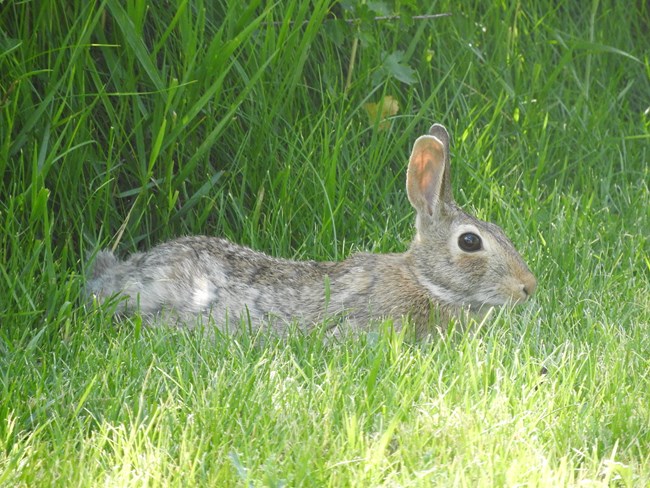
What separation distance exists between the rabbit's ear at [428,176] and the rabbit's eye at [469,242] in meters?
0.20

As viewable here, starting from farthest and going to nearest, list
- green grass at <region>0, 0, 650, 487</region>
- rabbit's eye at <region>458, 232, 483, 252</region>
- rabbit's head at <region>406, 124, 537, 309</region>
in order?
rabbit's eye at <region>458, 232, 483, 252</region>
rabbit's head at <region>406, 124, 537, 309</region>
green grass at <region>0, 0, 650, 487</region>

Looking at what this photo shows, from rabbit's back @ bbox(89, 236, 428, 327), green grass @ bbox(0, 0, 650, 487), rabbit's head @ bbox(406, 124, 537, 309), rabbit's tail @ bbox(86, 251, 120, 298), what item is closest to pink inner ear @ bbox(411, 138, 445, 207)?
rabbit's head @ bbox(406, 124, 537, 309)

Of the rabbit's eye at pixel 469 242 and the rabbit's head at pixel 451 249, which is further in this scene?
the rabbit's eye at pixel 469 242

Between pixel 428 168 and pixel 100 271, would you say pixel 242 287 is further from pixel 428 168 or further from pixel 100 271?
pixel 428 168

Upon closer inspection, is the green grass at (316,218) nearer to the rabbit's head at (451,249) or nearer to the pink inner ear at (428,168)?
the rabbit's head at (451,249)

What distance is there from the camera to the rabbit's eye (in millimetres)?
4715

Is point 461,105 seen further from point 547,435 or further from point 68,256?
point 547,435

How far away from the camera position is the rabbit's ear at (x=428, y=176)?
15.6ft

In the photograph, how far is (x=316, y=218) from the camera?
5.34 m

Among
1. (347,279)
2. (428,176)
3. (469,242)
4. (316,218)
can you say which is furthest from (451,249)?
(316,218)

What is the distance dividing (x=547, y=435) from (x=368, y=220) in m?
2.25

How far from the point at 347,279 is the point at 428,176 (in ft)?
1.85

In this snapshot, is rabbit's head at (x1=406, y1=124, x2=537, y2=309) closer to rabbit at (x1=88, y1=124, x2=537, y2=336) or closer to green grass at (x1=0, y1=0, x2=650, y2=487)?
rabbit at (x1=88, y1=124, x2=537, y2=336)

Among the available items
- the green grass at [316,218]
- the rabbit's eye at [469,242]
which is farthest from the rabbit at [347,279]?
the green grass at [316,218]
